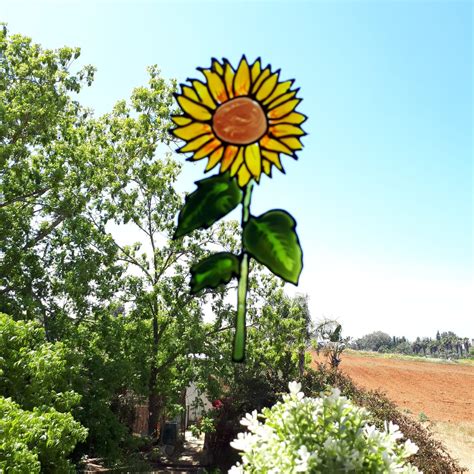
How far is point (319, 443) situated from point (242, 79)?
5.61ft

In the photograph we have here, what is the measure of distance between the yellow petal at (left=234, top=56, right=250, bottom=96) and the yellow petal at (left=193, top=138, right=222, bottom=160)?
134mm

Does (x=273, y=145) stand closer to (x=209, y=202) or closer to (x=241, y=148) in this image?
(x=241, y=148)

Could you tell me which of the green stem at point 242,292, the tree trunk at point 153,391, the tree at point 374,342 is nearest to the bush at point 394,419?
the tree trunk at point 153,391

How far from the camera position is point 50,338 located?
948 cm

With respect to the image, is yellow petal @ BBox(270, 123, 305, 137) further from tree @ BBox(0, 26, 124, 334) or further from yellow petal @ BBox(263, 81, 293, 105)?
tree @ BBox(0, 26, 124, 334)

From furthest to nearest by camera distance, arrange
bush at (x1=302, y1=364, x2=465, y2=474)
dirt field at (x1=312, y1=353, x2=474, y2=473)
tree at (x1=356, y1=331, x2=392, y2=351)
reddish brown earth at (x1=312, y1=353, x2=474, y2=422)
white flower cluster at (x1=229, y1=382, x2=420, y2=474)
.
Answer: tree at (x1=356, y1=331, x2=392, y2=351) → reddish brown earth at (x1=312, y1=353, x2=474, y2=422) → dirt field at (x1=312, y1=353, x2=474, y2=473) → bush at (x1=302, y1=364, x2=465, y2=474) → white flower cluster at (x1=229, y1=382, x2=420, y2=474)

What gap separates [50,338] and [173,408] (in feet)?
10.4

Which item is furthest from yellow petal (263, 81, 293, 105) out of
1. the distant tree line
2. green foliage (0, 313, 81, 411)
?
the distant tree line

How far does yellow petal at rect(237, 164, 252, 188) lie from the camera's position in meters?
1.21

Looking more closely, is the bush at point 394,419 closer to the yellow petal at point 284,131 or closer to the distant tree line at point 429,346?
the yellow petal at point 284,131

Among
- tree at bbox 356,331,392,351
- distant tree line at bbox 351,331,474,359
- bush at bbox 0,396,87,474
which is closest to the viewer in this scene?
bush at bbox 0,396,87,474

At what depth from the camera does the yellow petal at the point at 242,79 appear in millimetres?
1192

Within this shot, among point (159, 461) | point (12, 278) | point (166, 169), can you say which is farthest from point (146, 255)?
point (159, 461)

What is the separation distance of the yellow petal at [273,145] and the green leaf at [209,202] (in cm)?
12
